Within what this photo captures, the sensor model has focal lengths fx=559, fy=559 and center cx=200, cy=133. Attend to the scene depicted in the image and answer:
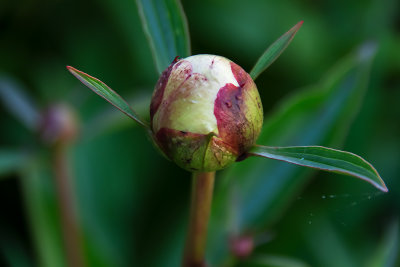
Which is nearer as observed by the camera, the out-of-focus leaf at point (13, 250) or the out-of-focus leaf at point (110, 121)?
the out-of-focus leaf at point (110, 121)

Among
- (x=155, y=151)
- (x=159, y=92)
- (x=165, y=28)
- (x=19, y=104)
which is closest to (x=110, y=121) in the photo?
(x=19, y=104)

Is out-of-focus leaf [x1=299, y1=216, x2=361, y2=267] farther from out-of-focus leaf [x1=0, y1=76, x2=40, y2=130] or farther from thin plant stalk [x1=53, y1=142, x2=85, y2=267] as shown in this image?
out-of-focus leaf [x1=0, y1=76, x2=40, y2=130]

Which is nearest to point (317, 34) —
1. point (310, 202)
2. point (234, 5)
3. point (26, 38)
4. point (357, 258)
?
point (234, 5)

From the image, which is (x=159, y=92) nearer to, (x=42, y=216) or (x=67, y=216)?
(x=67, y=216)

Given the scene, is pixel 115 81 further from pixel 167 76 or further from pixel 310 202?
pixel 167 76

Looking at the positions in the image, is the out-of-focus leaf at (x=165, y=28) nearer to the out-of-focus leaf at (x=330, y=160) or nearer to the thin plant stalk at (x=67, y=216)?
the out-of-focus leaf at (x=330, y=160)

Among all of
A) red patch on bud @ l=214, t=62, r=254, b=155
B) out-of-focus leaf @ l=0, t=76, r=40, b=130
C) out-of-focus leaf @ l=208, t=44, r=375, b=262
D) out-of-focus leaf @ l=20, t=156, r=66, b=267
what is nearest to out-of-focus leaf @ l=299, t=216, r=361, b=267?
out-of-focus leaf @ l=208, t=44, r=375, b=262

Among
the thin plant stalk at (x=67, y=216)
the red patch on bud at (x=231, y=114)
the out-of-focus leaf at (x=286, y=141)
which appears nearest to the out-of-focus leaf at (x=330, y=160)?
the red patch on bud at (x=231, y=114)
